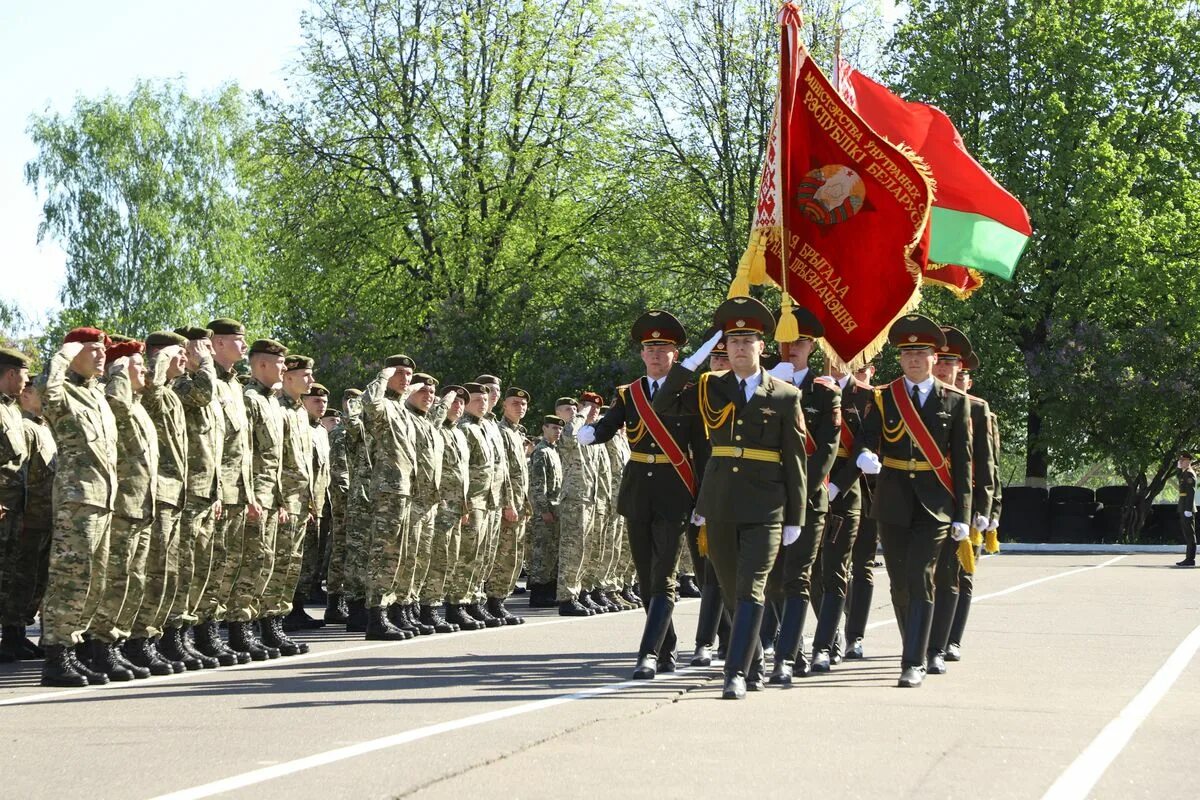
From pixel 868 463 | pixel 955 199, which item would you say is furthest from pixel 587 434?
pixel 955 199

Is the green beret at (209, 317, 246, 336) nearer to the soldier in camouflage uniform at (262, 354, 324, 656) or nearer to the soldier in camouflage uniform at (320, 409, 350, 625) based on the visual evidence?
the soldier in camouflage uniform at (262, 354, 324, 656)

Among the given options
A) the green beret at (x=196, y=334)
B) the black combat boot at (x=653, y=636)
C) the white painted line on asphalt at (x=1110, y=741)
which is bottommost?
the white painted line on asphalt at (x=1110, y=741)

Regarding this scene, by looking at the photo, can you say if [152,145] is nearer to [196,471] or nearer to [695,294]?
[695,294]

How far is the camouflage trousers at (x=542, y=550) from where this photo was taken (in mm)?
18078

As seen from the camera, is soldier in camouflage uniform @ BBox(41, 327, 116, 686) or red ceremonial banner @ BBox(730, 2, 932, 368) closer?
soldier in camouflage uniform @ BBox(41, 327, 116, 686)

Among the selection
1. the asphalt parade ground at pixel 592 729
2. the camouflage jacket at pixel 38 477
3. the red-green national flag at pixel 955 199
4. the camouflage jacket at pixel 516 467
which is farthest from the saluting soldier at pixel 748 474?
the red-green national flag at pixel 955 199

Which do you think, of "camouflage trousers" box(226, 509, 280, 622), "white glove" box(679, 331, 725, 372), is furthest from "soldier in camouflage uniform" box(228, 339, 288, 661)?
"white glove" box(679, 331, 725, 372)

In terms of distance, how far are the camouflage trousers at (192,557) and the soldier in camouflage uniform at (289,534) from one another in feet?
2.34

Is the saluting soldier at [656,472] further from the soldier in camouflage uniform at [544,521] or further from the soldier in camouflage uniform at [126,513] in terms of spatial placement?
the soldier in camouflage uniform at [544,521]

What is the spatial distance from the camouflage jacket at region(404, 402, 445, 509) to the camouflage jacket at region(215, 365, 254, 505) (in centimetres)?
228

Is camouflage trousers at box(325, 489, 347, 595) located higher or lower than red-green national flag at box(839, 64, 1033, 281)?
lower

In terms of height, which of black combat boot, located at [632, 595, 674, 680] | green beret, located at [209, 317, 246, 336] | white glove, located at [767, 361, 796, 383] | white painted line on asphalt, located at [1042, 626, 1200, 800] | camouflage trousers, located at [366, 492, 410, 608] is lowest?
white painted line on asphalt, located at [1042, 626, 1200, 800]

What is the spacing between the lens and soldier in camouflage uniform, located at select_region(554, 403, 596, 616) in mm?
16016

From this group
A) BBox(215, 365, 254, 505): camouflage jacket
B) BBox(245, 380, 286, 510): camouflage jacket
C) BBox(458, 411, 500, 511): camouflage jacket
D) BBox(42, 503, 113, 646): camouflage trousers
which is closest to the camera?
BBox(42, 503, 113, 646): camouflage trousers
